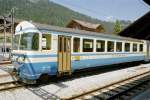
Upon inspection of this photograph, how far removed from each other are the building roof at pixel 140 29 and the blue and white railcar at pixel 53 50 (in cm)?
1594

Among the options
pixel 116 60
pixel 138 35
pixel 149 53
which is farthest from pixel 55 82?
pixel 138 35

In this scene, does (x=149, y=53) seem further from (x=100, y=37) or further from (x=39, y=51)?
(x=39, y=51)

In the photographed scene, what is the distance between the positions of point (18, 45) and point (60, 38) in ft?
7.59

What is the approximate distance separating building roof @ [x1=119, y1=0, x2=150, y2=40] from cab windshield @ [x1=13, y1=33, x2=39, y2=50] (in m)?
21.4

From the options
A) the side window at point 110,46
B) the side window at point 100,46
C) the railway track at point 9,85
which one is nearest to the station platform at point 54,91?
the railway track at point 9,85

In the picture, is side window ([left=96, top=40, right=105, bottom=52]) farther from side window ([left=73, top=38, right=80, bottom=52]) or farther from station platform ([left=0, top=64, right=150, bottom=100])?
station platform ([left=0, top=64, right=150, bottom=100])

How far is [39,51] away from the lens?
11.6 metres

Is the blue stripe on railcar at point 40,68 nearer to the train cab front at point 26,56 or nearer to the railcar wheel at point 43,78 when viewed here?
the train cab front at point 26,56

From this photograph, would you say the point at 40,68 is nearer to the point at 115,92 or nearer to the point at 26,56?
the point at 26,56

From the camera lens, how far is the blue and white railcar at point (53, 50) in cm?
1154

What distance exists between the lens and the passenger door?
12.8 meters

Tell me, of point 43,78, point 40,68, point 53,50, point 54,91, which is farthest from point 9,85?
point 53,50

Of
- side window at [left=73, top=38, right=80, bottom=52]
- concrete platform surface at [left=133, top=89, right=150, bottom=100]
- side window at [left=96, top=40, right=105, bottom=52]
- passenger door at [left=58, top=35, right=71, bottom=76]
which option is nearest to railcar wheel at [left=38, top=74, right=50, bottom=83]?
passenger door at [left=58, top=35, right=71, bottom=76]

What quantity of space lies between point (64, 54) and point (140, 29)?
22340mm
